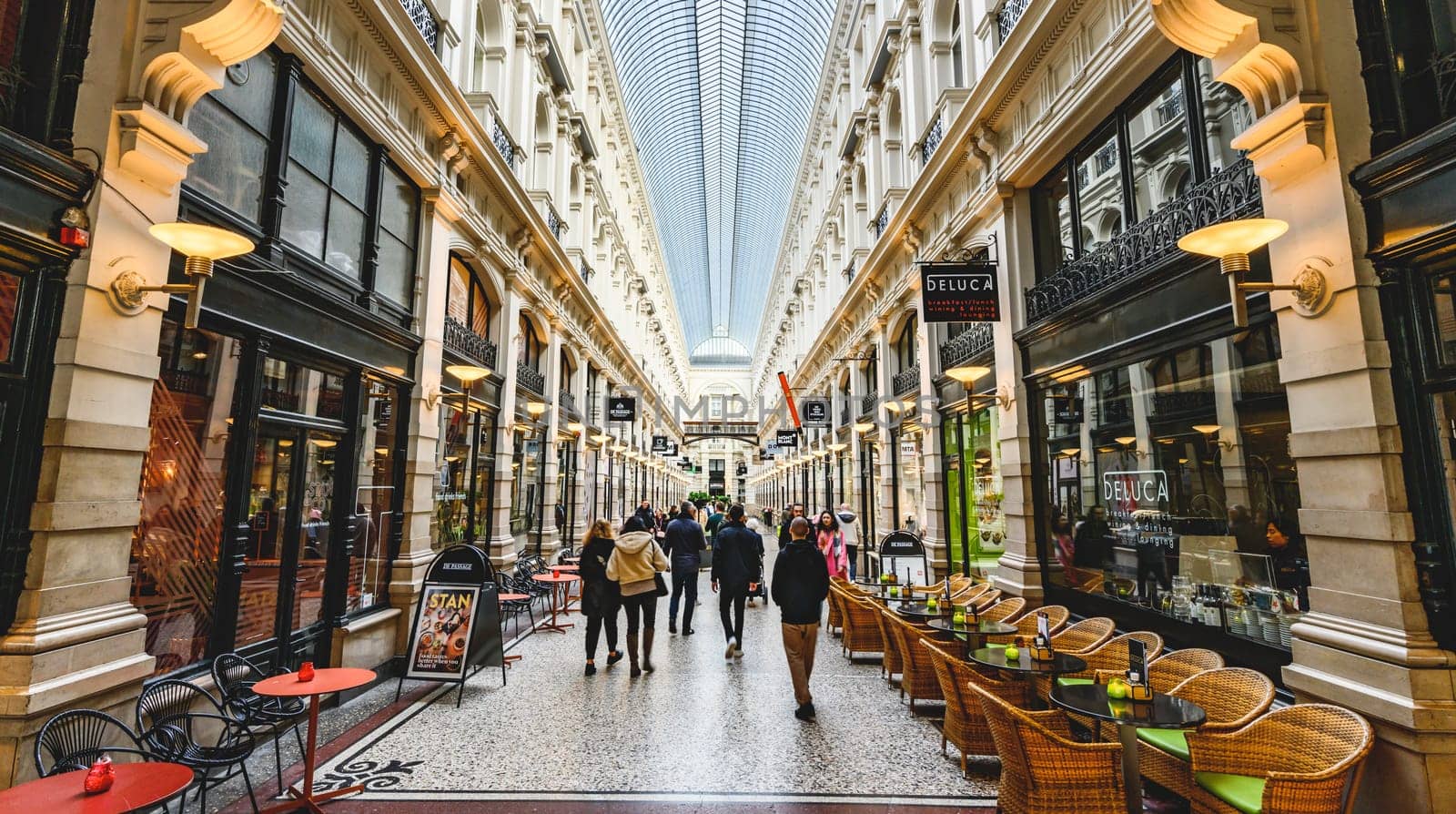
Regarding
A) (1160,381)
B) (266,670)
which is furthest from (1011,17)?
(266,670)

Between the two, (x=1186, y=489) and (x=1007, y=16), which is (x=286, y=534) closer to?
(x=1186, y=489)

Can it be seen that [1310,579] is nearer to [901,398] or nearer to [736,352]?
[901,398]

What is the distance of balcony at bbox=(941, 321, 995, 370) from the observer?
32.6ft

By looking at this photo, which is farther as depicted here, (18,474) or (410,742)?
(410,742)

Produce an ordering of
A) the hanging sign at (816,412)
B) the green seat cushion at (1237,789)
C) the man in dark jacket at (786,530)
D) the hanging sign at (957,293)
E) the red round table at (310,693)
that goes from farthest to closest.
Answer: the hanging sign at (816,412) → the hanging sign at (957,293) → the man in dark jacket at (786,530) → the red round table at (310,693) → the green seat cushion at (1237,789)

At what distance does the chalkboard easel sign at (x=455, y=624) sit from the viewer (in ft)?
22.7

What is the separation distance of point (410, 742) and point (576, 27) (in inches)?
702

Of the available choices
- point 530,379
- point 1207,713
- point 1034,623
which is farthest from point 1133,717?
point 530,379

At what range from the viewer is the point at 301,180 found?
6.58 metres

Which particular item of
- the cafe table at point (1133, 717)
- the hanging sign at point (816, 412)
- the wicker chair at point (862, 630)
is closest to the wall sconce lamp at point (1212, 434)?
the cafe table at point (1133, 717)

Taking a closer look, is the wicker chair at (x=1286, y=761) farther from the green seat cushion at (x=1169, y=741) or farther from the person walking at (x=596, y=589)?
the person walking at (x=596, y=589)

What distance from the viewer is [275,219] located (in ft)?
19.8

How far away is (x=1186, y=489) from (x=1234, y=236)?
2848 millimetres

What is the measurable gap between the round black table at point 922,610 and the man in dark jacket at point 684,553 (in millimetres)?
2962
